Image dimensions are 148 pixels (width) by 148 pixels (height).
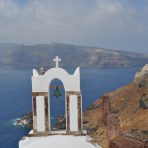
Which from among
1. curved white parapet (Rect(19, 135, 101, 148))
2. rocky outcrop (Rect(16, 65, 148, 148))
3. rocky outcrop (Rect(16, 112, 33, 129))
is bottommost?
rocky outcrop (Rect(16, 112, 33, 129))

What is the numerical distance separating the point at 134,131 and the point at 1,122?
47.6 m

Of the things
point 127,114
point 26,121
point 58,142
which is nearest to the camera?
point 58,142

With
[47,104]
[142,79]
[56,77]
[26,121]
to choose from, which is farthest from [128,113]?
[56,77]

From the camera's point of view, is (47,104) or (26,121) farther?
(26,121)

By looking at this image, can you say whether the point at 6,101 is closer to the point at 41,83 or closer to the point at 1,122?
the point at 1,122

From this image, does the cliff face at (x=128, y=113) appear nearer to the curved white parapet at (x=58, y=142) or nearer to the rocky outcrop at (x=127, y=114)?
the rocky outcrop at (x=127, y=114)

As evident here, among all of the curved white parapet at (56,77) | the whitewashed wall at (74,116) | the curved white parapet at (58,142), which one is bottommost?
the curved white parapet at (58,142)

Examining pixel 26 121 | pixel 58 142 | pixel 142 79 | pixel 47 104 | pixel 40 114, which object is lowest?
pixel 26 121

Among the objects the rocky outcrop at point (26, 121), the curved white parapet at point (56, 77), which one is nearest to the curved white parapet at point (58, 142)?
the curved white parapet at point (56, 77)

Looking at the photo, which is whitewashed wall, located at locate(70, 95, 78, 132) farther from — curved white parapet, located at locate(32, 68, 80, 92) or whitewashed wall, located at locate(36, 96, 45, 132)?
whitewashed wall, located at locate(36, 96, 45, 132)

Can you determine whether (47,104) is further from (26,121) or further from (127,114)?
(26,121)

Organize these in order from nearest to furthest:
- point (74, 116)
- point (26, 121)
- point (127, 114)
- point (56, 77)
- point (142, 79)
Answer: point (56, 77) → point (74, 116) → point (127, 114) → point (142, 79) → point (26, 121)

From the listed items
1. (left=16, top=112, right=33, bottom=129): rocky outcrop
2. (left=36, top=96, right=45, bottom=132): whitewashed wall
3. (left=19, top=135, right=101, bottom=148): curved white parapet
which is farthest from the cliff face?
(left=19, top=135, right=101, bottom=148): curved white parapet

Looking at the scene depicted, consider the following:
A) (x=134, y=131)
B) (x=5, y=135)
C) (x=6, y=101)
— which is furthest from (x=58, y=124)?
(x=6, y=101)
